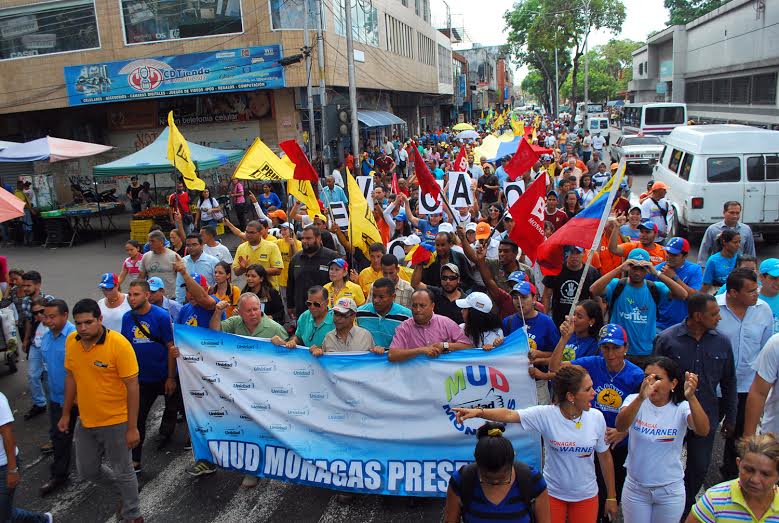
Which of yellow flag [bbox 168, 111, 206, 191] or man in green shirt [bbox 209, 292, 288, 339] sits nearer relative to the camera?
man in green shirt [bbox 209, 292, 288, 339]

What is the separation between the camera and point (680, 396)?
405cm

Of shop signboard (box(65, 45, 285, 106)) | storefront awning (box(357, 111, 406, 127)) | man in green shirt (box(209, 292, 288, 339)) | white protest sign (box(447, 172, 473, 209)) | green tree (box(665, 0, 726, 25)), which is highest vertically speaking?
green tree (box(665, 0, 726, 25))

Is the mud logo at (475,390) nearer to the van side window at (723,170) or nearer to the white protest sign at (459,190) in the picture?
the white protest sign at (459,190)

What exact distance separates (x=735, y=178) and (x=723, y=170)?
26cm

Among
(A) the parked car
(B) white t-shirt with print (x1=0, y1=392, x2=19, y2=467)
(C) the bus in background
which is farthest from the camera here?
(C) the bus in background

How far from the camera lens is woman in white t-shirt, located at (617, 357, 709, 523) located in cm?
395

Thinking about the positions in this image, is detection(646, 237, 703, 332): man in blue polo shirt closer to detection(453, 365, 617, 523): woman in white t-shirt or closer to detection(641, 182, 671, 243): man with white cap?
detection(453, 365, 617, 523): woman in white t-shirt

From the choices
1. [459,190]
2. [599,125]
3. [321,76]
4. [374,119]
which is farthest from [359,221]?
[599,125]

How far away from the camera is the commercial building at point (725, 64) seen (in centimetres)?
3241

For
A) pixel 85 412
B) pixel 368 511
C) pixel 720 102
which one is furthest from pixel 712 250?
pixel 720 102

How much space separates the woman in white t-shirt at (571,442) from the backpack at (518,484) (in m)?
0.51

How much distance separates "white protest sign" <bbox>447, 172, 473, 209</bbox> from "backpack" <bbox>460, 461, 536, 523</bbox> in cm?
674

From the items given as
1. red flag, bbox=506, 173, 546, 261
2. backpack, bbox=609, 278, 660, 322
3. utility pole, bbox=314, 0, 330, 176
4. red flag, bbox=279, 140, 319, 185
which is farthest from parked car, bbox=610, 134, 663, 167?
backpack, bbox=609, 278, 660, 322

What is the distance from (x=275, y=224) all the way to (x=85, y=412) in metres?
7.54
